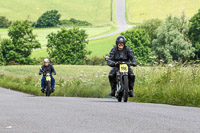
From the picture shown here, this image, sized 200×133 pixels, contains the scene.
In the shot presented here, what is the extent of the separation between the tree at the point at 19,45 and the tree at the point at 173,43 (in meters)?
27.2

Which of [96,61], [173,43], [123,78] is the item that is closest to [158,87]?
[123,78]

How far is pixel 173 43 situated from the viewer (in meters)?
83.2

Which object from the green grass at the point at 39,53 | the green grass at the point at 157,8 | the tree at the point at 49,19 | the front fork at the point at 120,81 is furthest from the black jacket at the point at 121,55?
the tree at the point at 49,19

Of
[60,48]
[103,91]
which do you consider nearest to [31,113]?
[103,91]

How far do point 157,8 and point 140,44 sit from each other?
123ft

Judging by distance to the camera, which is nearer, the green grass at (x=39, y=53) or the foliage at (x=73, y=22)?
the green grass at (x=39, y=53)

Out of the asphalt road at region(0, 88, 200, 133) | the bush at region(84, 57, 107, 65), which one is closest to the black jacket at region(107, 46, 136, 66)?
the asphalt road at region(0, 88, 200, 133)

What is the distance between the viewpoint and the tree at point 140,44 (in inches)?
3900

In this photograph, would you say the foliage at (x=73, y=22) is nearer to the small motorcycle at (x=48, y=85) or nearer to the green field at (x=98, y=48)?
the green field at (x=98, y=48)

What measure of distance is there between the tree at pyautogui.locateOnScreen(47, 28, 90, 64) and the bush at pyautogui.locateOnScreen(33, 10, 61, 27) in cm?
2913

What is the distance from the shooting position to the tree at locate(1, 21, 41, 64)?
9725cm

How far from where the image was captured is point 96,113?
8.65 metres

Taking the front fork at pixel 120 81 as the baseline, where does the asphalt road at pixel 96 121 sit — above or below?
below

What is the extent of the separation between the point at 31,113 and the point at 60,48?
94.2 metres
